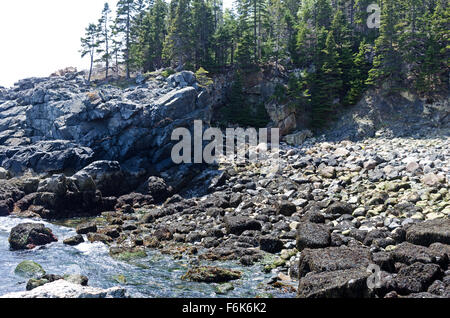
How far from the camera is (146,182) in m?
35.2

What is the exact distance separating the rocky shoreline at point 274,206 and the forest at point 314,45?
362 inches

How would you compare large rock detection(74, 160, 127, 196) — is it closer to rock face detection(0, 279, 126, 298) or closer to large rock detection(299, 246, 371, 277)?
rock face detection(0, 279, 126, 298)

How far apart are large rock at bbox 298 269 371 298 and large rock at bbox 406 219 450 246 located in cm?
498

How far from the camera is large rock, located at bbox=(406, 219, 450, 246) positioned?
14969 millimetres

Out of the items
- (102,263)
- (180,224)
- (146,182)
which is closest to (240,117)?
(146,182)

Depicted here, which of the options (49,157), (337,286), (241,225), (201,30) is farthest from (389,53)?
(49,157)

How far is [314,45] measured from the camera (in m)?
51.9

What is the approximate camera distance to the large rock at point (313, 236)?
16734 mm

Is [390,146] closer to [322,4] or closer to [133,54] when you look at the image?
[322,4]

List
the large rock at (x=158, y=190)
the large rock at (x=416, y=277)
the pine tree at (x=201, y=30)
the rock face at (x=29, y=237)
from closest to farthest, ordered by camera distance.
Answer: the large rock at (x=416, y=277) < the rock face at (x=29, y=237) < the large rock at (x=158, y=190) < the pine tree at (x=201, y=30)

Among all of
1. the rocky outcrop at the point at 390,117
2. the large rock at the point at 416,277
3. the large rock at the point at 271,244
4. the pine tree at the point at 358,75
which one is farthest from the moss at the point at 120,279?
the pine tree at the point at 358,75

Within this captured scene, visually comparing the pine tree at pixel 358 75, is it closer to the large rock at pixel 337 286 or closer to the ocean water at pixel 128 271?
the ocean water at pixel 128 271

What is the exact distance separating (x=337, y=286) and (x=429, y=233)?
275 inches

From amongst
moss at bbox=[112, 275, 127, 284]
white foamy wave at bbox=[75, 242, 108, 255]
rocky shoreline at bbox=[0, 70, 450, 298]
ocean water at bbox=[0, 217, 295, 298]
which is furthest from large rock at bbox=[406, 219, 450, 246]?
white foamy wave at bbox=[75, 242, 108, 255]
